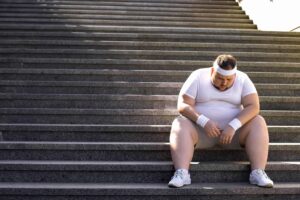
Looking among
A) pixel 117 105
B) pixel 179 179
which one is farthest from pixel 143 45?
pixel 179 179

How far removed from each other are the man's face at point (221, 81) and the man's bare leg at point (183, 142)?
37cm

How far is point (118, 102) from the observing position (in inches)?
208

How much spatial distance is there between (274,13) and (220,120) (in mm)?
4909

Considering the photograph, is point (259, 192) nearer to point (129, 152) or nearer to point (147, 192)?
point (147, 192)

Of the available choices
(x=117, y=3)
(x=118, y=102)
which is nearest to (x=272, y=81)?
(x=118, y=102)

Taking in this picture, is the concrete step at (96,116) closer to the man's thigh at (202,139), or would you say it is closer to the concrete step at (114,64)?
Answer: the man's thigh at (202,139)

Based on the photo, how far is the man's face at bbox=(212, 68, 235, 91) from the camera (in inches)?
164

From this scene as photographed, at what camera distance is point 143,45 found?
6781 millimetres

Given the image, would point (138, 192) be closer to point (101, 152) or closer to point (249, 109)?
point (101, 152)

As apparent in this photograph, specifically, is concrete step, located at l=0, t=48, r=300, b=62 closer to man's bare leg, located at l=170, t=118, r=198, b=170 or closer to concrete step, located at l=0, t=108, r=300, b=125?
concrete step, located at l=0, t=108, r=300, b=125

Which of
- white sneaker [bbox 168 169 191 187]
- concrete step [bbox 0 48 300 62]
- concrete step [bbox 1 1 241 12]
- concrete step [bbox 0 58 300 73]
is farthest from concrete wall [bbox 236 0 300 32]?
white sneaker [bbox 168 169 191 187]

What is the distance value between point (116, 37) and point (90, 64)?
3.25ft

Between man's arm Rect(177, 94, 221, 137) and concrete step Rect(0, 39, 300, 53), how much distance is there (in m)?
2.58

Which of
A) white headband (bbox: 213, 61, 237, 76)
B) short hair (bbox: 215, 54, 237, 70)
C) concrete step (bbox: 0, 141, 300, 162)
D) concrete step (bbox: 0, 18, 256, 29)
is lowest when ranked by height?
concrete step (bbox: 0, 141, 300, 162)
